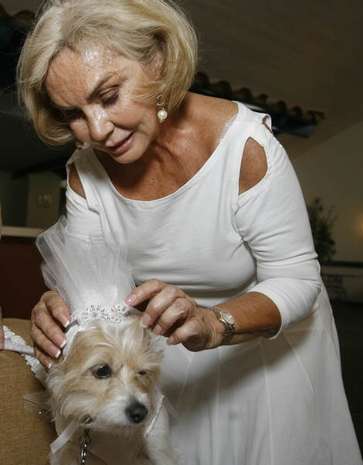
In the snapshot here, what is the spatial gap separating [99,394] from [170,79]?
702 mm

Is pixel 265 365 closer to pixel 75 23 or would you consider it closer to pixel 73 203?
pixel 73 203

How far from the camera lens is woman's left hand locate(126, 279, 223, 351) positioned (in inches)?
37.1

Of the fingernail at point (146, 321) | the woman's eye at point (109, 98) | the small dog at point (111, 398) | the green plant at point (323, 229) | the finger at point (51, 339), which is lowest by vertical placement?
the green plant at point (323, 229)

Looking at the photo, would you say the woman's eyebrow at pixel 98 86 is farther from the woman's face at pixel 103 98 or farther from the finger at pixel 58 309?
the finger at pixel 58 309

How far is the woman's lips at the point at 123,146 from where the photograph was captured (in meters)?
1.15

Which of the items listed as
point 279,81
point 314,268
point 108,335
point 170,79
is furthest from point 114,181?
point 279,81

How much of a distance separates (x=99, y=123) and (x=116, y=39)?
0.56 feet

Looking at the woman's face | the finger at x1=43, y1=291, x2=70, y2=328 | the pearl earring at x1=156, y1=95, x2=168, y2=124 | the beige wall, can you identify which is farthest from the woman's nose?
the beige wall

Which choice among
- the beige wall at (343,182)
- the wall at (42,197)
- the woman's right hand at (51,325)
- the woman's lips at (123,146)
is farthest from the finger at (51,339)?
the beige wall at (343,182)

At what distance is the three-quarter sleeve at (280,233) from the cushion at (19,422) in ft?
2.05

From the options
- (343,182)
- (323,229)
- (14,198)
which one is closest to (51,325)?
(14,198)

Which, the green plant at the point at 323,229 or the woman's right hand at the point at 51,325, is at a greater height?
the woman's right hand at the point at 51,325

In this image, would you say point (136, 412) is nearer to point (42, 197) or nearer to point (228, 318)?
point (228, 318)

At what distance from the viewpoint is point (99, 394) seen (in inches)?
44.2
